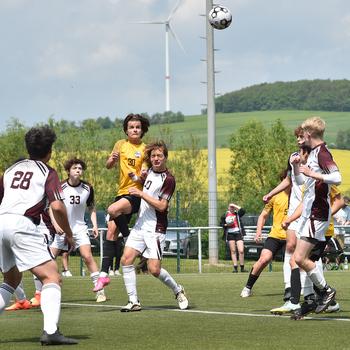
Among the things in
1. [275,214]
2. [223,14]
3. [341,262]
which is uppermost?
[223,14]

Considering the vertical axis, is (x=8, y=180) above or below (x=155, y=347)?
above

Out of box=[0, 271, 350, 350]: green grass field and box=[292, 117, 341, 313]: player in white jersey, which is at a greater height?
box=[292, 117, 341, 313]: player in white jersey

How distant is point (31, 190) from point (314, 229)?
3.34 metres

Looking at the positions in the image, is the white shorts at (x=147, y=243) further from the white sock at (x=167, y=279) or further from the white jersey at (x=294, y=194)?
the white jersey at (x=294, y=194)

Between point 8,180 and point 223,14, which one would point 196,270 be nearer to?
point 223,14

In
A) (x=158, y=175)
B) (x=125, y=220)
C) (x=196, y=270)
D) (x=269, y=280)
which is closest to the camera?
(x=158, y=175)

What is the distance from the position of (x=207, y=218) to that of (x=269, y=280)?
11.5 meters

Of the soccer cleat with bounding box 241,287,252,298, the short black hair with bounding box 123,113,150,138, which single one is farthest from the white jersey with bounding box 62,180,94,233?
the soccer cleat with bounding box 241,287,252,298

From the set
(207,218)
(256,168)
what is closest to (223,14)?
(207,218)

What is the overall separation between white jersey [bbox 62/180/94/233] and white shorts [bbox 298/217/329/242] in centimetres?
470

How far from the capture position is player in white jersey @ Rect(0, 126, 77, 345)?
9.55m

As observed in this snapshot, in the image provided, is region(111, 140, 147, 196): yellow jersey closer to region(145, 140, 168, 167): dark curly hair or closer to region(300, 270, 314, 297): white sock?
region(145, 140, 168, 167): dark curly hair

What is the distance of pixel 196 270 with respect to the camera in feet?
95.6

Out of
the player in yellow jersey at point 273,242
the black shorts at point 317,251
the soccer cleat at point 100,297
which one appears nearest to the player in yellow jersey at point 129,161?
the soccer cleat at point 100,297
